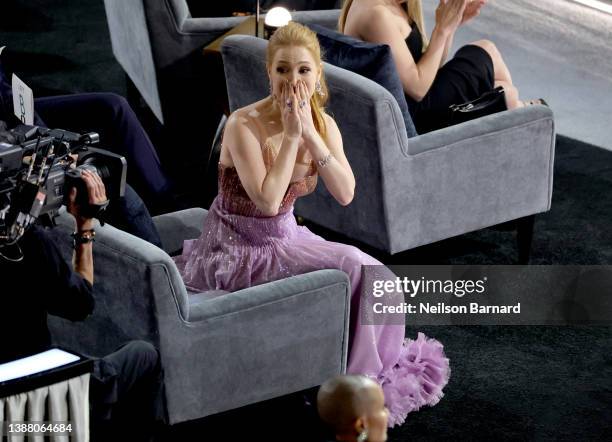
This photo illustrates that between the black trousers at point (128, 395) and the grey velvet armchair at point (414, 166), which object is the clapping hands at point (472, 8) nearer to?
the grey velvet armchair at point (414, 166)

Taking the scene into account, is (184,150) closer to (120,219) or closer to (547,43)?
(120,219)

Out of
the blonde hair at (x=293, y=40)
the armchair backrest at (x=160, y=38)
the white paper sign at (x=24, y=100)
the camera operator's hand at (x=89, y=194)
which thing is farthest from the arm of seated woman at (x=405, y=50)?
the camera operator's hand at (x=89, y=194)

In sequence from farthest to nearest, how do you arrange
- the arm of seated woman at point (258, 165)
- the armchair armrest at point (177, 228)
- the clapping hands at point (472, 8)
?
1. the clapping hands at point (472, 8)
2. the armchair armrest at point (177, 228)
3. the arm of seated woman at point (258, 165)

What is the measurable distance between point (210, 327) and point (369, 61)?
150 centimetres

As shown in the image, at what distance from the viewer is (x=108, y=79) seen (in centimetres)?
709

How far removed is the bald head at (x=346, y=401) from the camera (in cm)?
189

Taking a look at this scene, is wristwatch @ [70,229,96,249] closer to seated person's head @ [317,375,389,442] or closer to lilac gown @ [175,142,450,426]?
lilac gown @ [175,142,450,426]

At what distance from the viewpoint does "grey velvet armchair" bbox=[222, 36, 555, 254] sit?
4.47 m

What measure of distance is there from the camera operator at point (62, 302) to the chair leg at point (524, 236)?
2121mm

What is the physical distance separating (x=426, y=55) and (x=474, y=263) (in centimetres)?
86

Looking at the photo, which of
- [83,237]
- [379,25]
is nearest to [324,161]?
[83,237]

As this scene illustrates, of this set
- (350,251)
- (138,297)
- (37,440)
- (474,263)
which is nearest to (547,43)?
(474,263)

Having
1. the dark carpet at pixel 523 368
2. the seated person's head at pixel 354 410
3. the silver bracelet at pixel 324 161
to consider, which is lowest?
the dark carpet at pixel 523 368

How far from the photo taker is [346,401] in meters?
1.90
